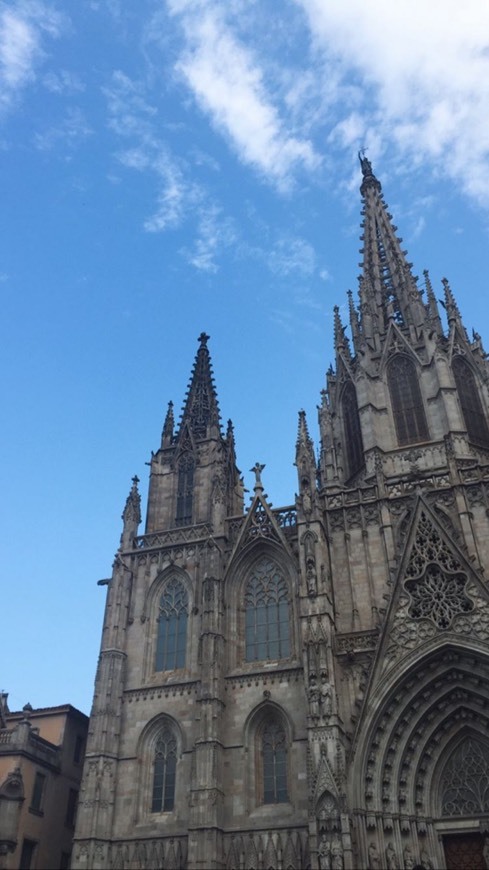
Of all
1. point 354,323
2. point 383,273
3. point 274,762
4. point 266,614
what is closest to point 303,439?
point 266,614

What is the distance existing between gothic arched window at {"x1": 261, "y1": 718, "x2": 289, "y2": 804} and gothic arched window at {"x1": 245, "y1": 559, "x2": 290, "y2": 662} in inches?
107

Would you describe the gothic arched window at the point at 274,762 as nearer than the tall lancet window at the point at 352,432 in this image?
Yes

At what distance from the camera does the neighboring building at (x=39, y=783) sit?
28172 mm

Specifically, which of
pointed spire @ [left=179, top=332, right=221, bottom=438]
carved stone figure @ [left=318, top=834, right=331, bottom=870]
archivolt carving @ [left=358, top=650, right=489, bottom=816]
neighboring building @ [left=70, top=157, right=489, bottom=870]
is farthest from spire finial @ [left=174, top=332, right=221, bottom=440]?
carved stone figure @ [left=318, top=834, right=331, bottom=870]

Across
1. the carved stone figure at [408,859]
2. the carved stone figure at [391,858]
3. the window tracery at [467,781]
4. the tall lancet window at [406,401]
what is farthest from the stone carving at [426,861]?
the tall lancet window at [406,401]

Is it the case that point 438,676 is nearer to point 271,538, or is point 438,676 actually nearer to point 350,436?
point 271,538

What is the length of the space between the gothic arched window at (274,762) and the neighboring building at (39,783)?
9.66 m

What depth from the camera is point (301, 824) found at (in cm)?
2514

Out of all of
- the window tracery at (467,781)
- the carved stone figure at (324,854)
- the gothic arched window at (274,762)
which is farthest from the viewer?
the gothic arched window at (274,762)

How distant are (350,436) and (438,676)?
1365cm

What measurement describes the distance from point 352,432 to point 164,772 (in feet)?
58.1

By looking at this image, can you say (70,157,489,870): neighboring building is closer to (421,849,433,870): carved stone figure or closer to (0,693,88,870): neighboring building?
(421,849,433,870): carved stone figure

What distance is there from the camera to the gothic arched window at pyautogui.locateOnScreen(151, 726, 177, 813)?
27.7 metres

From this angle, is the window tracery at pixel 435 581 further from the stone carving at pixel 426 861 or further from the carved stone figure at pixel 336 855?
the carved stone figure at pixel 336 855
